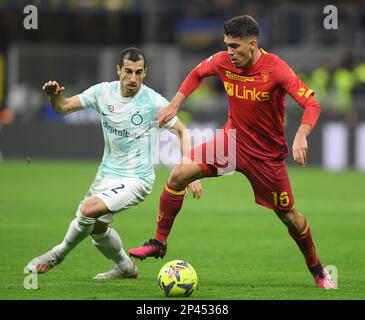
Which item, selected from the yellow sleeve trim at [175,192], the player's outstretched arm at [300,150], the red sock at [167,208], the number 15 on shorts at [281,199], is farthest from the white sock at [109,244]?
the player's outstretched arm at [300,150]

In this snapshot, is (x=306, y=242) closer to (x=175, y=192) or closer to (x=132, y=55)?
(x=175, y=192)

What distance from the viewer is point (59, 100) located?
9.19m

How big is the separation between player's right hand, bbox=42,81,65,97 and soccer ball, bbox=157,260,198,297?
195 centimetres

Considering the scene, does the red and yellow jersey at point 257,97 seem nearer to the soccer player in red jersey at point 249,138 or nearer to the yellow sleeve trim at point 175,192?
the soccer player in red jersey at point 249,138

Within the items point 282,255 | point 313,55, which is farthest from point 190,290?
point 313,55

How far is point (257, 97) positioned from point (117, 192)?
61.4 inches

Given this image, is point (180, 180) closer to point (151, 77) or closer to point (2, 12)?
point (151, 77)

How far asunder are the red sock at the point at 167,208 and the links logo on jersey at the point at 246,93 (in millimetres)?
1036

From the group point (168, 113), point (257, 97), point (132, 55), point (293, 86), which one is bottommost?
point (168, 113)

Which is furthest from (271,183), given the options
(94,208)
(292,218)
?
(94,208)

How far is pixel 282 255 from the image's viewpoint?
11578 mm

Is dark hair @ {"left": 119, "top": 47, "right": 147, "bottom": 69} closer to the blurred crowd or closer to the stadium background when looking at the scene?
the stadium background

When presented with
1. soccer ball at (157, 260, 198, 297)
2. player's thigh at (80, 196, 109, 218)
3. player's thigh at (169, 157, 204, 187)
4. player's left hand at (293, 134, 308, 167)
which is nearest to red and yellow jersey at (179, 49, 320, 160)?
player's thigh at (169, 157, 204, 187)

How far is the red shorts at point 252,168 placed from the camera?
9055 millimetres
